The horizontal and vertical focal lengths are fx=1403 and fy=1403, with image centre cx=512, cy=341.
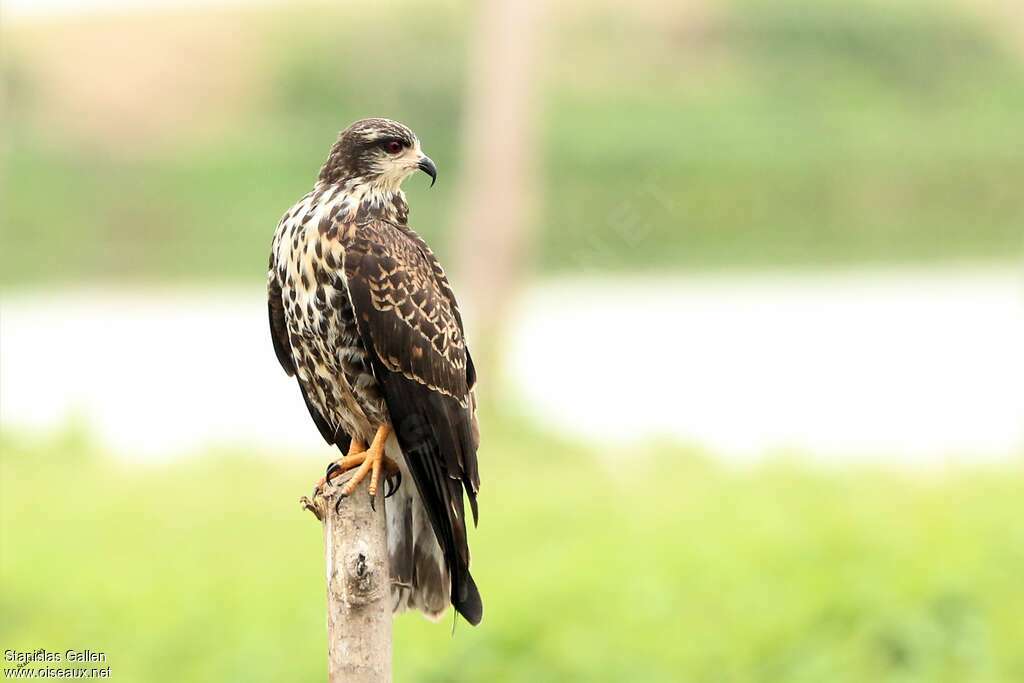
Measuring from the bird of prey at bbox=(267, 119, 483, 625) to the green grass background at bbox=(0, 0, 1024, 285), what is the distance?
34.7 feet

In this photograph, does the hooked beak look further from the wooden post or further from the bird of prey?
the wooden post

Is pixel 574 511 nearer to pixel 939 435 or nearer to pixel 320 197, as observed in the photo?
pixel 939 435

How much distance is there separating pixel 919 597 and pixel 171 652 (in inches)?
118

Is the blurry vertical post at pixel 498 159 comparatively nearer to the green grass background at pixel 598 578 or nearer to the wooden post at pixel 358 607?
the green grass background at pixel 598 578

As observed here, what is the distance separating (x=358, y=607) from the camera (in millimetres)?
2959

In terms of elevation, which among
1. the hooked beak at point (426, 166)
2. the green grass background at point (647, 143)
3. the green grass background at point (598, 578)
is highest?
the hooked beak at point (426, 166)

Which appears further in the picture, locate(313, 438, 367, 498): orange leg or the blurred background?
the blurred background

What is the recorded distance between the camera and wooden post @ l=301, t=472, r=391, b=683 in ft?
9.64

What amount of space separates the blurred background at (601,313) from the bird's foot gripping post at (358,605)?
2.31 meters

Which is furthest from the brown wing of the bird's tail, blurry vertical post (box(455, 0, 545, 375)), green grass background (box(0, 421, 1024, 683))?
blurry vertical post (box(455, 0, 545, 375))

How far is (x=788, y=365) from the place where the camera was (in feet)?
35.8

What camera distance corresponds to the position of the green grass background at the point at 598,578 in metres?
5.35

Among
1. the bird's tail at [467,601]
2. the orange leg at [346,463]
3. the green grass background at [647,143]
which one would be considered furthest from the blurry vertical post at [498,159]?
the bird's tail at [467,601]

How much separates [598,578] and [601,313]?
239 inches
